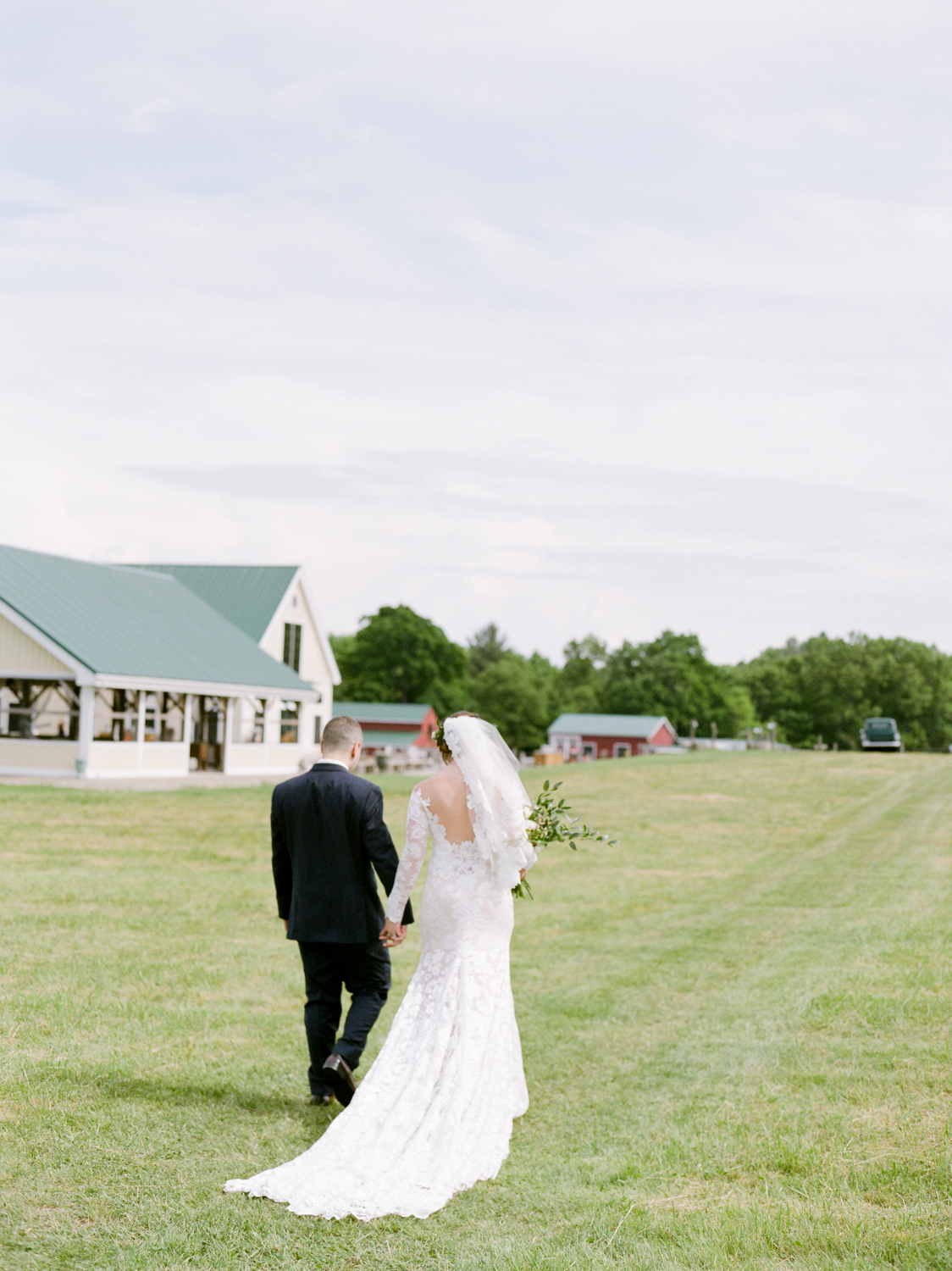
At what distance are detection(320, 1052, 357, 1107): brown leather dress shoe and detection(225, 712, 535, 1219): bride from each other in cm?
36

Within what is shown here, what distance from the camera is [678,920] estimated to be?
574 inches

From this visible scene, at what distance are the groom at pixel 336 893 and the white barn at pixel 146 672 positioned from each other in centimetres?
Result: 2435

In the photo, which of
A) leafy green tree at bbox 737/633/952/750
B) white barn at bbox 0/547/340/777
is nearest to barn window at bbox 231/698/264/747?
white barn at bbox 0/547/340/777

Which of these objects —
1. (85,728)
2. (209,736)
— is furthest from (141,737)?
(209,736)

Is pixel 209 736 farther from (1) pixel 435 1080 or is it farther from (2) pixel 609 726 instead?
(2) pixel 609 726

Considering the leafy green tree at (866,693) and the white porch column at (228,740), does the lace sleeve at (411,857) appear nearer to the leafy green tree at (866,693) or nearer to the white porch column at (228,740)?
the white porch column at (228,740)

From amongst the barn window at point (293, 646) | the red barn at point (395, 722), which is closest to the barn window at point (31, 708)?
the barn window at point (293, 646)

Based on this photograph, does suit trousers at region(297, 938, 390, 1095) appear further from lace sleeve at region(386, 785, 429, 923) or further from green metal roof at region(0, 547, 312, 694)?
green metal roof at region(0, 547, 312, 694)

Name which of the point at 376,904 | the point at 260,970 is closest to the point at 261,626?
the point at 260,970

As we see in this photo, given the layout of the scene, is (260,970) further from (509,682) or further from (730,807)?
(509,682)

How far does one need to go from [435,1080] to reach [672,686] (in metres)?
112

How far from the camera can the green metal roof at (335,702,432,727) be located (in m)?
83.1

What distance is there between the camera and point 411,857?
6629 millimetres

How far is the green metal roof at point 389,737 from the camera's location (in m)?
82.2
